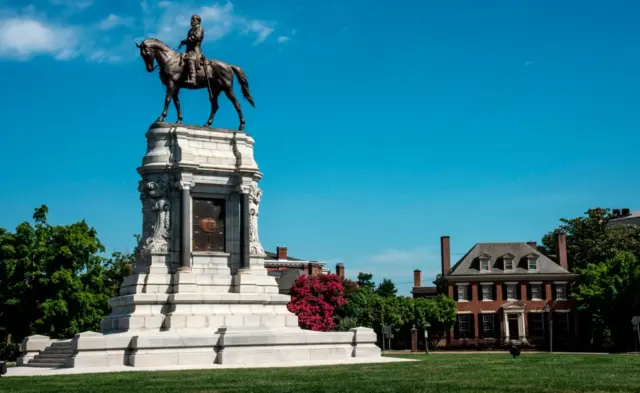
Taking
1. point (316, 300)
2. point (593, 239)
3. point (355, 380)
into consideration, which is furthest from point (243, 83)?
point (593, 239)

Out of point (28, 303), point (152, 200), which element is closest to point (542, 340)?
point (28, 303)

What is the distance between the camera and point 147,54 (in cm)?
3725

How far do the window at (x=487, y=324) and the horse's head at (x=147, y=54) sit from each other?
52.8m

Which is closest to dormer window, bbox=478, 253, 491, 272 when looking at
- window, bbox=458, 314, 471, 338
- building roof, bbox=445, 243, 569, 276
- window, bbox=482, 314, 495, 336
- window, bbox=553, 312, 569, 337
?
building roof, bbox=445, 243, 569, 276

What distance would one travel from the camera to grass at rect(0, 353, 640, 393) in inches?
753

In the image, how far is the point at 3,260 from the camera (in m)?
54.1

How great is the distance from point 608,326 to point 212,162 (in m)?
46.8

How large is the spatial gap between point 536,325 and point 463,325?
6.96 m

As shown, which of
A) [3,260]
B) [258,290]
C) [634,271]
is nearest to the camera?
[258,290]

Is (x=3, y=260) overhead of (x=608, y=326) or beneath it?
overhead

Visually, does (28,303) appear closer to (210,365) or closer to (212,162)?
(212,162)

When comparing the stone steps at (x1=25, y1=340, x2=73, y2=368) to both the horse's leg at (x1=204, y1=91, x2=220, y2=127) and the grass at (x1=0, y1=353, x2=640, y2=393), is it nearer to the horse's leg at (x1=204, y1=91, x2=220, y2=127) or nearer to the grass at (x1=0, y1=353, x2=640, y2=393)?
the grass at (x1=0, y1=353, x2=640, y2=393)

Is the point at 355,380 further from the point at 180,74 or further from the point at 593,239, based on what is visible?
the point at 593,239

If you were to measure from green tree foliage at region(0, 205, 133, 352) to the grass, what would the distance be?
28610 millimetres
